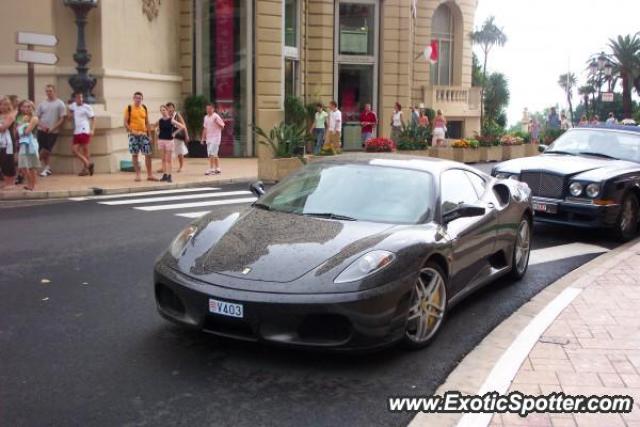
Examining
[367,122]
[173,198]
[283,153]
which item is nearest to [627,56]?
[367,122]

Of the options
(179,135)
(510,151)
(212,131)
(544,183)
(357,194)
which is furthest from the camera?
(510,151)

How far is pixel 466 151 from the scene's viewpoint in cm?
2464

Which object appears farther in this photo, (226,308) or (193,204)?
(193,204)

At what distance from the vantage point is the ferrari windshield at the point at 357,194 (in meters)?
5.91

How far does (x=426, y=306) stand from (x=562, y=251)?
16.1 ft

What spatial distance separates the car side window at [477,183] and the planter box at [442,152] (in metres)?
16.1

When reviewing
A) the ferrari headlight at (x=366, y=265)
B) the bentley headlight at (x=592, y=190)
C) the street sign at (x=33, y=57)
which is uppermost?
the street sign at (x=33, y=57)

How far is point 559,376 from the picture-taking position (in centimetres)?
486

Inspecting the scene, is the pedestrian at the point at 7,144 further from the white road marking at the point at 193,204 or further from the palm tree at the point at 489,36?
the palm tree at the point at 489,36

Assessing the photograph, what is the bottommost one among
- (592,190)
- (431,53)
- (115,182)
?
(115,182)

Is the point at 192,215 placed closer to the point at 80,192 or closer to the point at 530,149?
the point at 80,192

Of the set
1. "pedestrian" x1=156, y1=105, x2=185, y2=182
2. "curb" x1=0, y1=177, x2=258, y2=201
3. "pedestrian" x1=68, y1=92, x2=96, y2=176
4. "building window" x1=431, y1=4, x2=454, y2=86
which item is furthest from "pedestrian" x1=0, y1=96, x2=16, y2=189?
"building window" x1=431, y1=4, x2=454, y2=86

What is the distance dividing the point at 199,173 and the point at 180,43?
8101 mm

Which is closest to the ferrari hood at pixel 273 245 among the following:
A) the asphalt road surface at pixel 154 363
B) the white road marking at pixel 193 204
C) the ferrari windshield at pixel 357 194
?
the ferrari windshield at pixel 357 194
